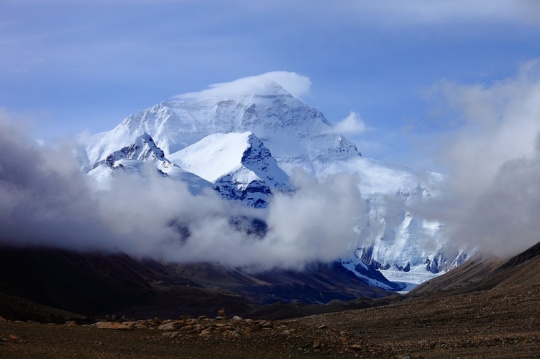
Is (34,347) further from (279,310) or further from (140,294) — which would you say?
(140,294)

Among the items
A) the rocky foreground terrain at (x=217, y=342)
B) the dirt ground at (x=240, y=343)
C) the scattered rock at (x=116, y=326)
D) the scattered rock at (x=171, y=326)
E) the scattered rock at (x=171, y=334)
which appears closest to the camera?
the dirt ground at (x=240, y=343)

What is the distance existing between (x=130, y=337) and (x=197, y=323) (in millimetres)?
4135

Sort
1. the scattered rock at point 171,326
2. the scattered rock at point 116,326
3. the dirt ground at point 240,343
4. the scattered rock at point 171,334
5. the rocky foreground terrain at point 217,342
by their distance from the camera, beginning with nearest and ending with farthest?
the dirt ground at point 240,343 → the rocky foreground terrain at point 217,342 → the scattered rock at point 171,334 → the scattered rock at point 116,326 → the scattered rock at point 171,326

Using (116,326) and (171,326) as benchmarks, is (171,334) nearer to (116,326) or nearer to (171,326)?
(171,326)

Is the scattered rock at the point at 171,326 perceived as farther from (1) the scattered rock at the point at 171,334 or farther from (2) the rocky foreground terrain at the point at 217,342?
(1) the scattered rock at the point at 171,334

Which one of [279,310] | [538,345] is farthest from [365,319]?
[279,310]

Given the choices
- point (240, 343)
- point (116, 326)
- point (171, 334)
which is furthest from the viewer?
point (116, 326)

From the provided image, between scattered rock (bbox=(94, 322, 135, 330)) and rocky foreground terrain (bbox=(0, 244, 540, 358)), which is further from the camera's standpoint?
scattered rock (bbox=(94, 322, 135, 330))

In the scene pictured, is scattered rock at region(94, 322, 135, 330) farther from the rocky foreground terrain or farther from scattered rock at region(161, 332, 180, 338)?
scattered rock at region(161, 332, 180, 338)

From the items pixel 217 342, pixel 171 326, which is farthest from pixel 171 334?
pixel 217 342

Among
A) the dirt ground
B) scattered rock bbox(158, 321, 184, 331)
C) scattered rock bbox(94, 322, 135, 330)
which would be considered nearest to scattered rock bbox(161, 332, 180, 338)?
the dirt ground

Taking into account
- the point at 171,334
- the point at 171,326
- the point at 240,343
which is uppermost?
the point at 171,326

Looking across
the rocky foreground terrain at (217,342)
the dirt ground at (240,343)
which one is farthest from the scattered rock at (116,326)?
→ the dirt ground at (240,343)

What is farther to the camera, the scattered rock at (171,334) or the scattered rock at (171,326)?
the scattered rock at (171,326)
